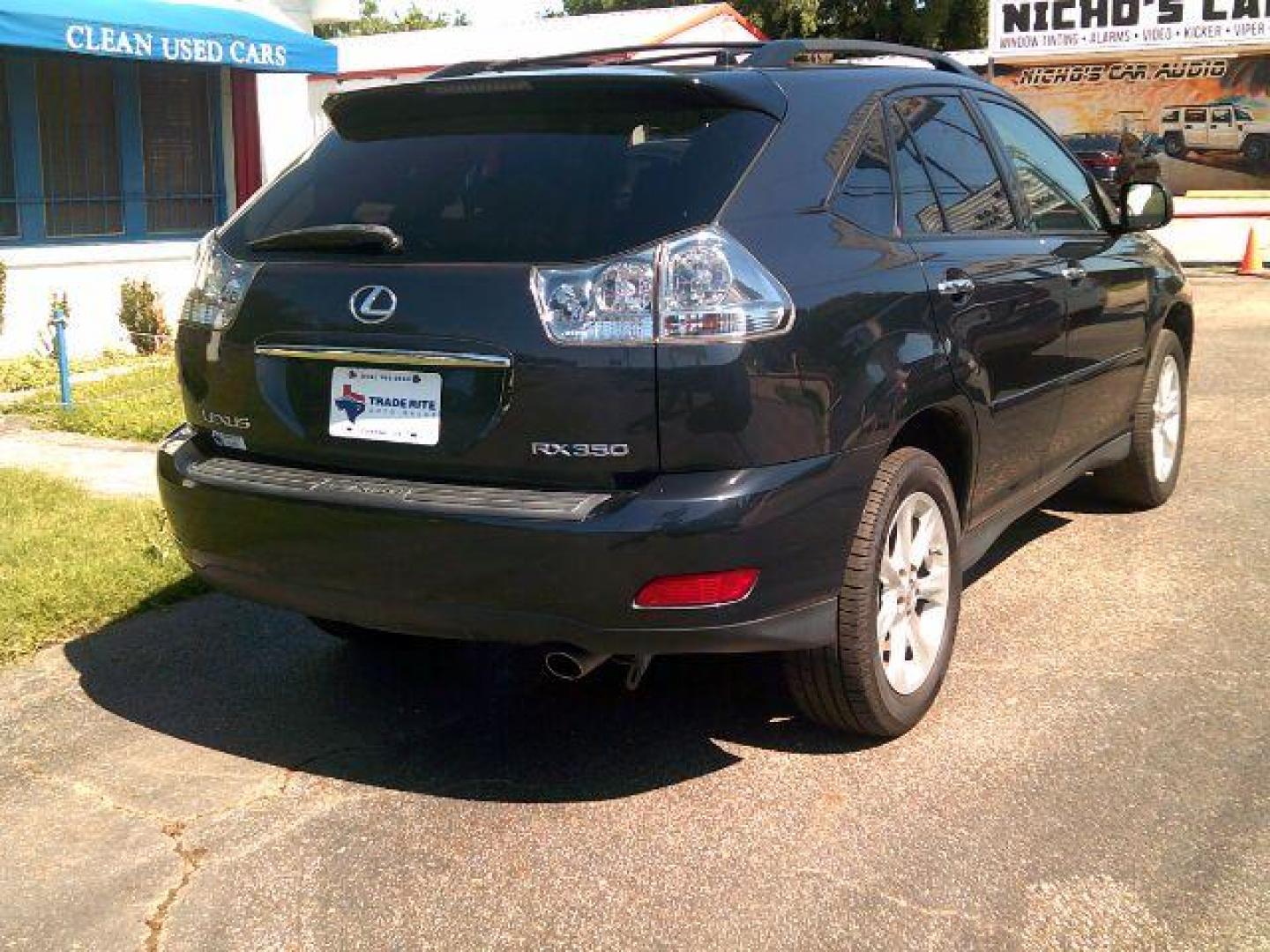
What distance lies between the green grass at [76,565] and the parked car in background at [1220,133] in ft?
99.1

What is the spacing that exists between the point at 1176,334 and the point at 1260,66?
96.7 feet

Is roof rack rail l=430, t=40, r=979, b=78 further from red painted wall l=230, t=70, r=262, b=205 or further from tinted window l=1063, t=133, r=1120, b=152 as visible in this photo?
tinted window l=1063, t=133, r=1120, b=152

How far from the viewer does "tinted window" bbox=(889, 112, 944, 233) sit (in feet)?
12.8

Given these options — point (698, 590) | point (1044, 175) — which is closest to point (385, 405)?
point (698, 590)

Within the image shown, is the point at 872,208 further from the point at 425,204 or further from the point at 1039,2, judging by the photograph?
the point at 1039,2

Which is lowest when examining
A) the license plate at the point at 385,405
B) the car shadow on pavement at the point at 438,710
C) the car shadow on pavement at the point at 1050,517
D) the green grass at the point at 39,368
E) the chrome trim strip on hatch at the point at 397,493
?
the car shadow on pavement at the point at 438,710

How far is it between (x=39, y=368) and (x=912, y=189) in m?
8.23

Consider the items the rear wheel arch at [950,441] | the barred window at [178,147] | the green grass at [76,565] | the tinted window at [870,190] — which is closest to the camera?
the tinted window at [870,190]

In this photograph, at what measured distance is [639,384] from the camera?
3.04m

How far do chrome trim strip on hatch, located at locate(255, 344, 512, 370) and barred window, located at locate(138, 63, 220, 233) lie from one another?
9540 mm

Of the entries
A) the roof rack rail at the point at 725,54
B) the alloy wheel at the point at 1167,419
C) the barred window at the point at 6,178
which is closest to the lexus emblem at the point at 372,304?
the roof rack rail at the point at 725,54

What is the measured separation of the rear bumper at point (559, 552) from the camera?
3043 millimetres

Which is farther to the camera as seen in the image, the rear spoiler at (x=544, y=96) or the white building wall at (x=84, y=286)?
the white building wall at (x=84, y=286)

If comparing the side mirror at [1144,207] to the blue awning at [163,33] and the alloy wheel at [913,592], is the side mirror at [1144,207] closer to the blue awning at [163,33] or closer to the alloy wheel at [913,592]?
the alloy wheel at [913,592]
